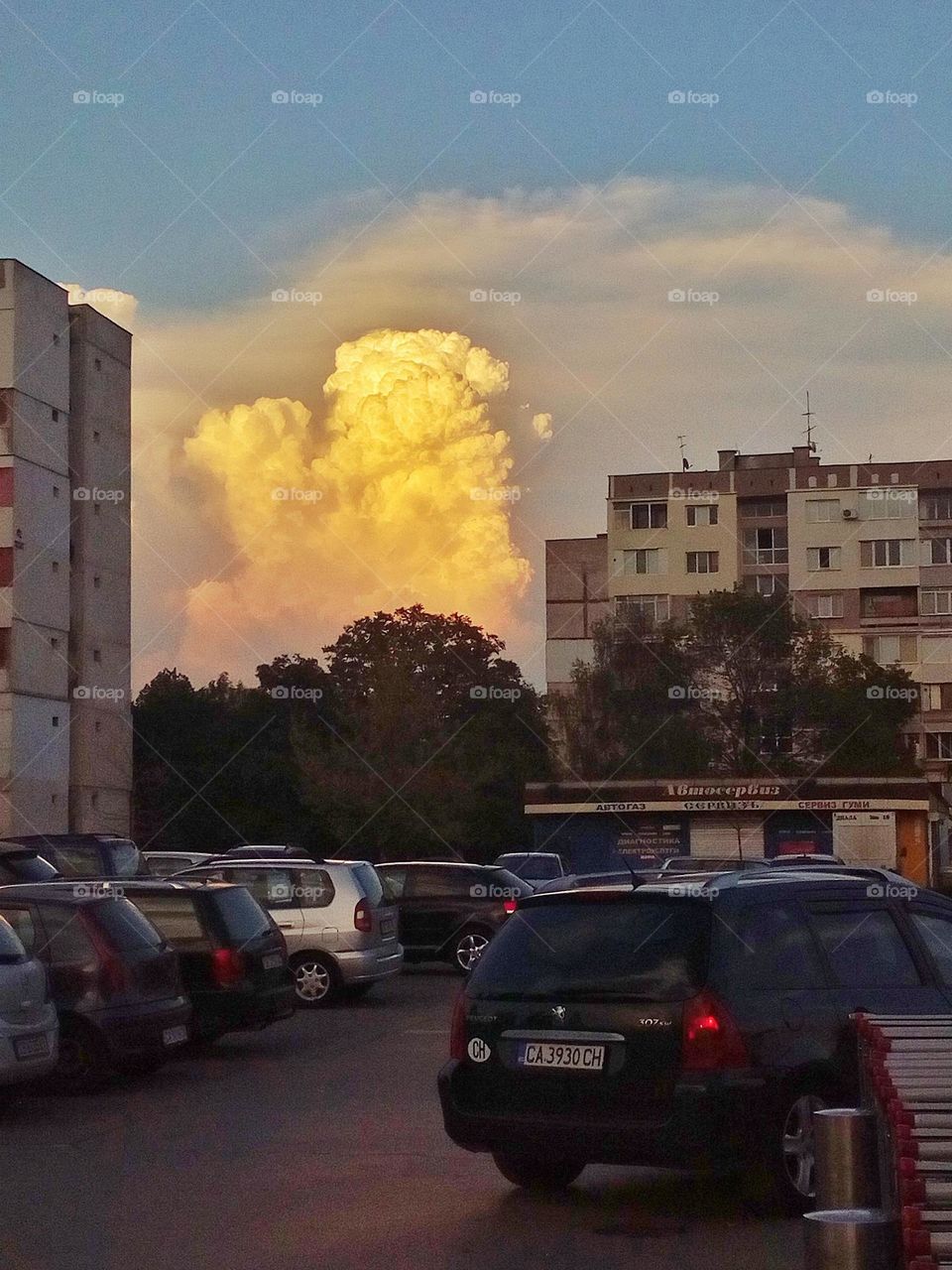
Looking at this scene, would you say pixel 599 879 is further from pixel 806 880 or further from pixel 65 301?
pixel 65 301

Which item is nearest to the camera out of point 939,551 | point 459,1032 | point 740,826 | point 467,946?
point 459,1032

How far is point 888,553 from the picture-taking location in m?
95.9

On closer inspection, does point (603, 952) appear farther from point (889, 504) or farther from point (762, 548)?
point (762, 548)

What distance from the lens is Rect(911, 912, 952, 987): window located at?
31.6 feet

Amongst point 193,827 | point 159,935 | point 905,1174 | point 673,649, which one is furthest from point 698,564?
point 905,1174

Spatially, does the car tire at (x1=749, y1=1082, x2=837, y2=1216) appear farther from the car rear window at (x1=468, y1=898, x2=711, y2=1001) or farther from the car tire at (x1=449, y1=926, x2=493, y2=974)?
the car tire at (x1=449, y1=926, x2=493, y2=974)

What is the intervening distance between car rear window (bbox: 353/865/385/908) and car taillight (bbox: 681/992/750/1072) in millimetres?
13371

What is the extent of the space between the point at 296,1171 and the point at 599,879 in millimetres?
16850

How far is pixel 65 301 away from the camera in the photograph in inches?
2982

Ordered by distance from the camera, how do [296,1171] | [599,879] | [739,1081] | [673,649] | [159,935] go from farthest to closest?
[673,649]
[599,879]
[159,935]
[296,1171]
[739,1081]

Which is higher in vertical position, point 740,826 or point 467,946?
point 740,826

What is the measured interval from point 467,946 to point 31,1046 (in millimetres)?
14433

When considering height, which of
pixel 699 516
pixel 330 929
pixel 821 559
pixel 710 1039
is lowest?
pixel 330 929

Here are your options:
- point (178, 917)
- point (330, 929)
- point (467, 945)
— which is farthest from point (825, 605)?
point (178, 917)
